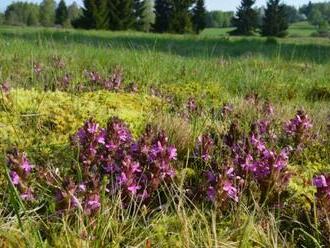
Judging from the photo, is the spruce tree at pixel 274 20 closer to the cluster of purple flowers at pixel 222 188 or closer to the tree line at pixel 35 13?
the tree line at pixel 35 13

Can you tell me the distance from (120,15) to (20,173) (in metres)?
72.3

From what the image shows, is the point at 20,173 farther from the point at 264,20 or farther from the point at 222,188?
the point at 264,20

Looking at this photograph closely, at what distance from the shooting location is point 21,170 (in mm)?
2895

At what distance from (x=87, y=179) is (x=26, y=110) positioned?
6.34 ft

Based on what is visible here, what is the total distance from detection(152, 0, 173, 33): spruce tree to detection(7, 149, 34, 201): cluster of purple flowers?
231ft

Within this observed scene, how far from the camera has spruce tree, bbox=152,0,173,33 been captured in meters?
72.5

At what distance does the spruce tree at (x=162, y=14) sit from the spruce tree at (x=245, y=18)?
61.5ft

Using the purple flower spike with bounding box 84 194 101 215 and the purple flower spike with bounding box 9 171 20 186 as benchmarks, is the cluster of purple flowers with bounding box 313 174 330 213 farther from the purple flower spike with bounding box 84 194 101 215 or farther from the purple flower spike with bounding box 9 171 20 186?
the purple flower spike with bounding box 9 171 20 186

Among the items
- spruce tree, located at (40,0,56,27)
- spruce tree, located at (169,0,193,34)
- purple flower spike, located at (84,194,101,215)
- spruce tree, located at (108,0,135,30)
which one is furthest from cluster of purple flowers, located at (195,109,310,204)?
spruce tree, located at (40,0,56,27)

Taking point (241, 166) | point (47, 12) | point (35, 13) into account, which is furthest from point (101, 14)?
point (35, 13)

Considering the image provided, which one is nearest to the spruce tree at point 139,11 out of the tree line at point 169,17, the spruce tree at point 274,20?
the tree line at point 169,17

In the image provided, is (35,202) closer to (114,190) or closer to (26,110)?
(114,190)

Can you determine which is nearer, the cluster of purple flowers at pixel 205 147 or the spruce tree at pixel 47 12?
the cluster of purple flowers at pixel 205 147

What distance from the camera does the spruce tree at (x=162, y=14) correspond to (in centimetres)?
7250
